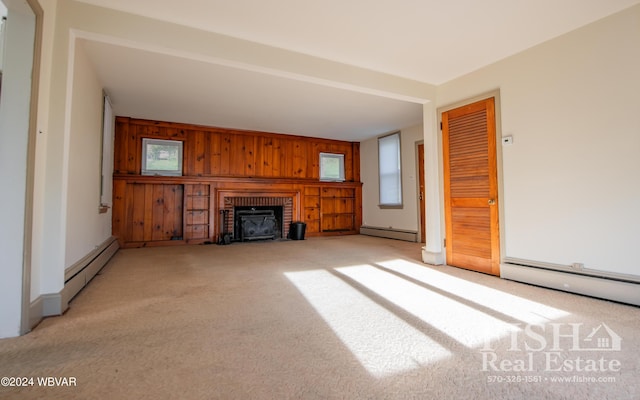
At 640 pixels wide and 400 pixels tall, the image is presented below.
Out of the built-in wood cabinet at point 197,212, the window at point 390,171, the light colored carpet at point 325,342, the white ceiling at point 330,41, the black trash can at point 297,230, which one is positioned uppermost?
the white ceiling at point 330,41

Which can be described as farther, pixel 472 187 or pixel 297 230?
pixel 297 230

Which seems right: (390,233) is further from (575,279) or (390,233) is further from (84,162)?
(84,162)

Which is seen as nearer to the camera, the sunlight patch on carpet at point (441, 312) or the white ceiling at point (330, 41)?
the sunlight patch on carpet at point (441, 312)

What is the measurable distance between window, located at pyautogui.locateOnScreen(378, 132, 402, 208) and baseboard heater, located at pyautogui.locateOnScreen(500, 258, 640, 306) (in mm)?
3321

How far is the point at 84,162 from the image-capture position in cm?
287

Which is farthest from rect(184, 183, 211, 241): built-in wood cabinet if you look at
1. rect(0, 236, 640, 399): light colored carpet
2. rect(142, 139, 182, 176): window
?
rect(0, 236, 640, 399): light colored carpet

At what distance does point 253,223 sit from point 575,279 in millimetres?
4999

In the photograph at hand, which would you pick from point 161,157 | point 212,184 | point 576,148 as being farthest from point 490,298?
point 161,157

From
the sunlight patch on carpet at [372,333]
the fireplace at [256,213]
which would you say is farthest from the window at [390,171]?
the sunlight patch on carpet at [372,333]

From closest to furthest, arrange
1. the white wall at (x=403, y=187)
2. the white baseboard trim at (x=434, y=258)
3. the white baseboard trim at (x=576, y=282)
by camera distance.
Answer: the white baseboard trim at (x=576, y=282) → the white baseboard trim at (x=434, y=258) → the white wall at (x=403, y=187)

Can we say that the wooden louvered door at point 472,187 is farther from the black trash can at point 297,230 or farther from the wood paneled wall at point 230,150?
the wood paneled wall at point 230,150

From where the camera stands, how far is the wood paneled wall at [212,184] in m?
5.13

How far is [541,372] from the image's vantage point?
50.6 inches

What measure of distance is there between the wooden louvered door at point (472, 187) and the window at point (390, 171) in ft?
8.40
